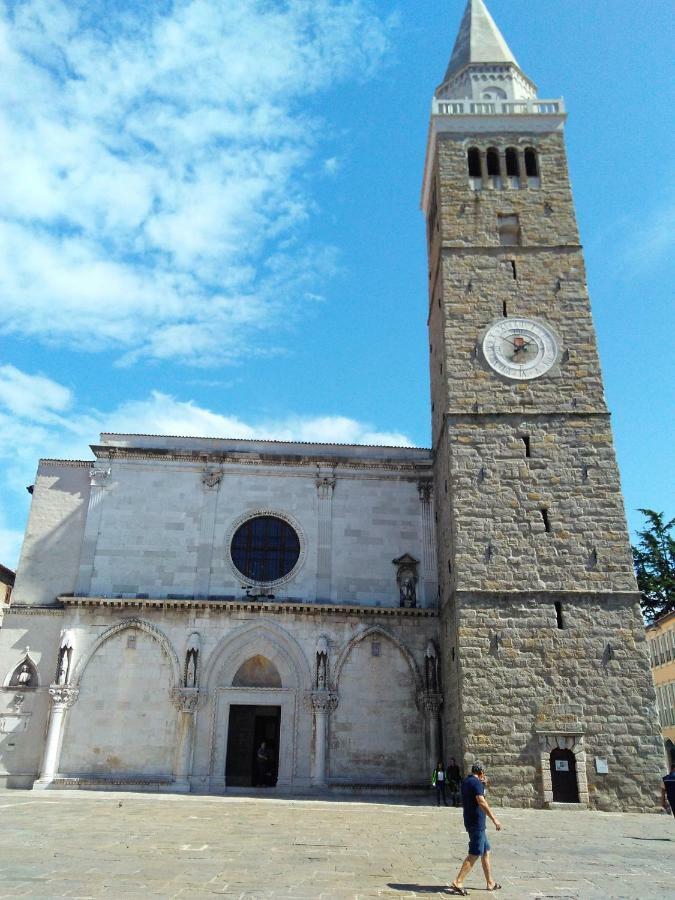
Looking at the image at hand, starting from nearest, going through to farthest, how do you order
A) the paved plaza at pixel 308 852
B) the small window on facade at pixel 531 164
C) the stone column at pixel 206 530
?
the paved plaza at pixel 308 852 < the stone column at pixel 206 530 < the small window on facade at pixel 531 164

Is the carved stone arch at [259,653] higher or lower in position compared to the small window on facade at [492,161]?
lower

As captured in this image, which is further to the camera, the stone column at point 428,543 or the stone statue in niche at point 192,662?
the stone column at point 428,543

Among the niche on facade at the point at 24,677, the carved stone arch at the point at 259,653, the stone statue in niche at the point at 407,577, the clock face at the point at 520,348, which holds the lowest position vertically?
the niche on facade at the point at 24,677

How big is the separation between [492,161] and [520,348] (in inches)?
299

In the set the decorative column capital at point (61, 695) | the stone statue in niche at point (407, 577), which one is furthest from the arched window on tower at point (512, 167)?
the decorative column capital at point (61, 695)

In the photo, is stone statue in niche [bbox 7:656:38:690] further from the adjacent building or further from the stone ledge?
the adjacent building

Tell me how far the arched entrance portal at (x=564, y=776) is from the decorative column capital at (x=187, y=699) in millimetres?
10377

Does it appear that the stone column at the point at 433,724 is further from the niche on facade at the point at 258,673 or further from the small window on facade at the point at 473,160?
the small window on facade at the point at 473,160

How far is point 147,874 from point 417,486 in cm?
1835

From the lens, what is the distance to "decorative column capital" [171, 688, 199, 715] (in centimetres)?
2275

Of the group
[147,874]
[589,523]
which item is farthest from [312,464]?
[147,874]

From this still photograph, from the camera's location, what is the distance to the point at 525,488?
851 inches

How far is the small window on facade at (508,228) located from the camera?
25.4 meters

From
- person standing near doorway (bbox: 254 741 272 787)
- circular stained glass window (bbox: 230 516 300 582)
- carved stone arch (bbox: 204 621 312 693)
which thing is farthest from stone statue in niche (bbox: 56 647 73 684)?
person standing near doorway (bbox: 254 741 272 787)
